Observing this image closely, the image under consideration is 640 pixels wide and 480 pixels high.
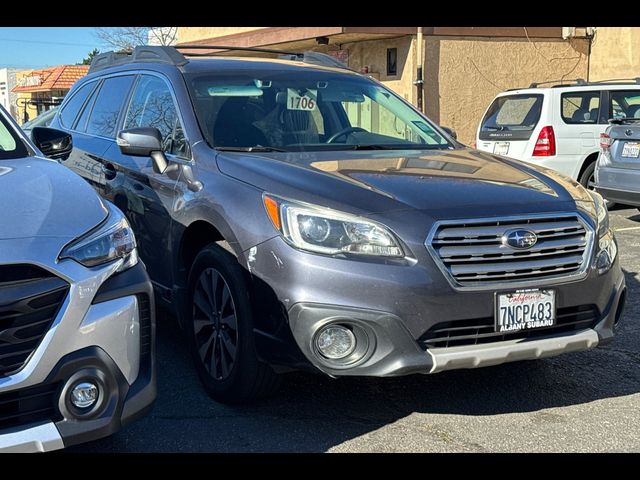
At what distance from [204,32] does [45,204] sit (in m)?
20.2

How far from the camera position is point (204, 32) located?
2250 cm

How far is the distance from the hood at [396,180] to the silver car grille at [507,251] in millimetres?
108

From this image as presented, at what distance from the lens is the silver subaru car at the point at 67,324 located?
9.26 ft

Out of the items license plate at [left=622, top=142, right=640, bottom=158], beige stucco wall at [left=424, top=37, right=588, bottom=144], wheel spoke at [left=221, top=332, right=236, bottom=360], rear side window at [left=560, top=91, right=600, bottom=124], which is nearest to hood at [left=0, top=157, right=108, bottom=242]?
wheel spoke at [left=221, top=332, right=236, bottom=360]

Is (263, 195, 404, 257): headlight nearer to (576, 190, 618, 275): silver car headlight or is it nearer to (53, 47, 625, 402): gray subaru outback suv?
(53, 47, 625, 402): gray subaru outback suv

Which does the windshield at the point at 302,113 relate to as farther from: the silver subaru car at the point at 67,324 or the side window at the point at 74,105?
the side window at the point at 74,105

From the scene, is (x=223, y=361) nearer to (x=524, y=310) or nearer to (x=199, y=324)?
(x=199, y=324)

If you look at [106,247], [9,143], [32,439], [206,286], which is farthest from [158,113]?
[32,439]

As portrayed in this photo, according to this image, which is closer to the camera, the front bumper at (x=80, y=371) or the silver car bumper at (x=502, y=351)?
the front bumper at (x=80, y=371)

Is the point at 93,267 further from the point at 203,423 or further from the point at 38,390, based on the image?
the point at 203,423

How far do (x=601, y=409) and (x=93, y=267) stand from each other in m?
2.71

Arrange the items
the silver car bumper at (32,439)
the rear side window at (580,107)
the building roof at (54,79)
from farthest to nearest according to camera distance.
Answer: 1. the building roof at (54,79)
2. the rear side window at (580,107)
3. the silver car bumper at (32,439)

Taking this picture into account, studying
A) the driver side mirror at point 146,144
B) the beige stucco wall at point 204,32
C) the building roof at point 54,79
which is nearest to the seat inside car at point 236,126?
the driver side mirror at point 146,144

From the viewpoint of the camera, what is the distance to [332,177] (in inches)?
156
